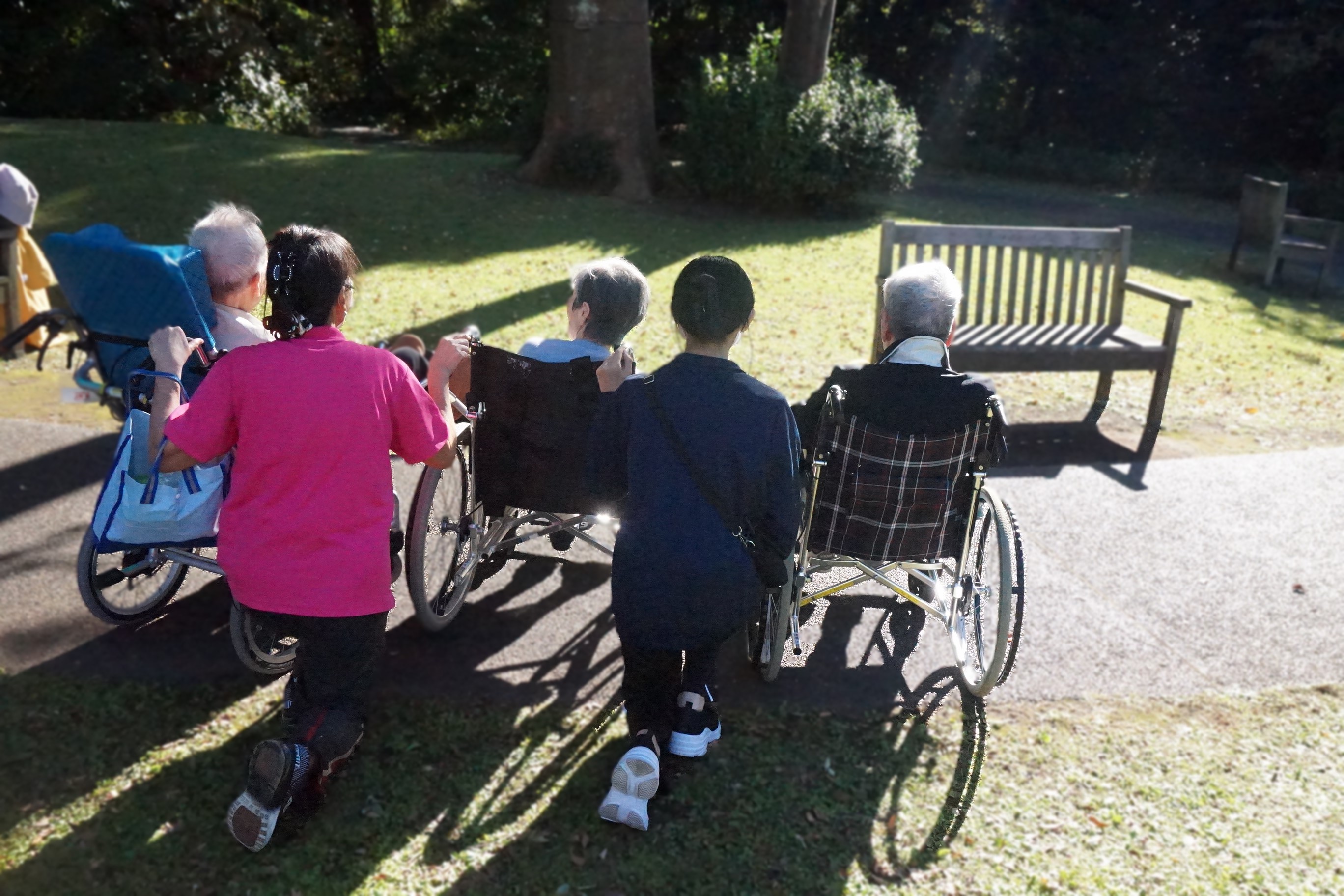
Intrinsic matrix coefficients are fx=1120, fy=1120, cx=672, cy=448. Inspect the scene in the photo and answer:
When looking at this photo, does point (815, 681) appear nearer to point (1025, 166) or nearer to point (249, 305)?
point (249, 305)

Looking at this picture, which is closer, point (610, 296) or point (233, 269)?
point (233, 269)

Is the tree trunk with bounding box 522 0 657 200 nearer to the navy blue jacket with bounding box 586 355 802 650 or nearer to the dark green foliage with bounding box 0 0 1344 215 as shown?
the dark green foliage with bounding box 0 0 1344 215

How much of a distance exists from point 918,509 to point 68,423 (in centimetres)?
481

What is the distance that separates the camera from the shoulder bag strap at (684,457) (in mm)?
3031

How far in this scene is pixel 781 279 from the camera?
10836 millimetres

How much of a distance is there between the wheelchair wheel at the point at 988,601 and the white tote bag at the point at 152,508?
2.42 m

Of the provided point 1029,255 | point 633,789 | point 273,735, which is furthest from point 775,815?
point 1029,255

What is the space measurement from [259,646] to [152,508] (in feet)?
1.89

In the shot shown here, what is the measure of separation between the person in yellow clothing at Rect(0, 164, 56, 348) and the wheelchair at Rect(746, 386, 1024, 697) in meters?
5.71

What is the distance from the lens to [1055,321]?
713 centimetres

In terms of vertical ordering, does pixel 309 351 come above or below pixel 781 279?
above

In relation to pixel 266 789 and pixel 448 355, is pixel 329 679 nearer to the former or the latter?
pixel 266 789

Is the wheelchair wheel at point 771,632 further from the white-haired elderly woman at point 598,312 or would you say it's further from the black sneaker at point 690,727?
the white-haired elderly woman at point 598,312

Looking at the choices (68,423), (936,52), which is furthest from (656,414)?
(936,52)
